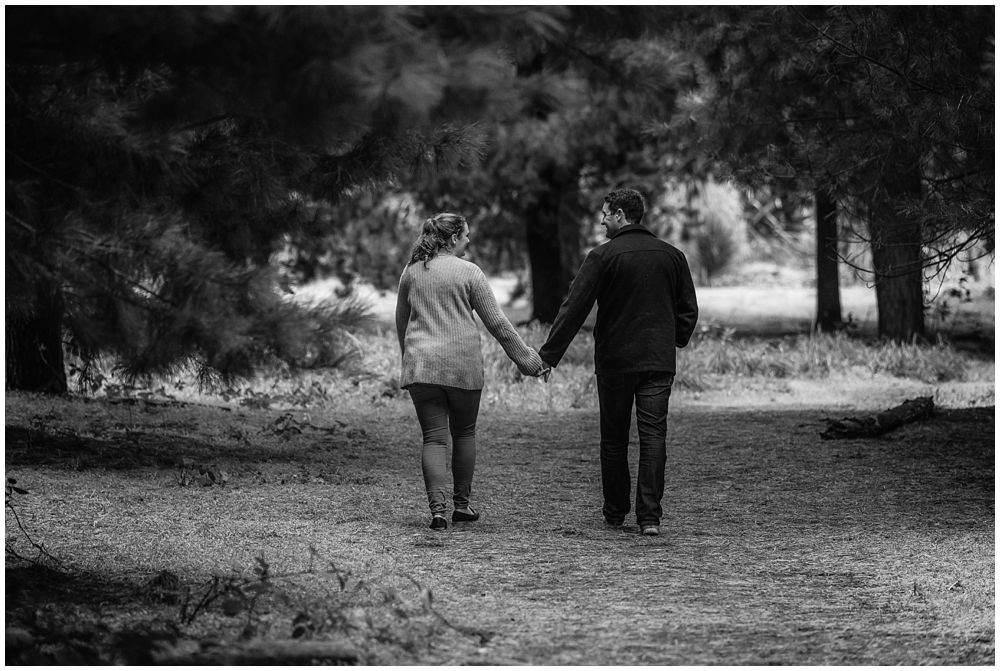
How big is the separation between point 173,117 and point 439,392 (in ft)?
8.70

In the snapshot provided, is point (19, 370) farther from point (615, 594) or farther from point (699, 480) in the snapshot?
point (615, 594)

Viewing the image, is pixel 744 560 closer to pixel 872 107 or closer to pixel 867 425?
pixel 872 107

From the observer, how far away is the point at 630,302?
21.3ft

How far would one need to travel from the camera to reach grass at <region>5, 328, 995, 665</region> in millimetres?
4488

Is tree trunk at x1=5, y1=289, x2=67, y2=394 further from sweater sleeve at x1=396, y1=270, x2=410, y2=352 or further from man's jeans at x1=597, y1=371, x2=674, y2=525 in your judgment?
man's jeans at x1=597, y1=371, x2=674, y2=525

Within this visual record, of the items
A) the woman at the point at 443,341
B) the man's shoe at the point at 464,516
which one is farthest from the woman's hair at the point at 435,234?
the man's shoe at the point at 464,516

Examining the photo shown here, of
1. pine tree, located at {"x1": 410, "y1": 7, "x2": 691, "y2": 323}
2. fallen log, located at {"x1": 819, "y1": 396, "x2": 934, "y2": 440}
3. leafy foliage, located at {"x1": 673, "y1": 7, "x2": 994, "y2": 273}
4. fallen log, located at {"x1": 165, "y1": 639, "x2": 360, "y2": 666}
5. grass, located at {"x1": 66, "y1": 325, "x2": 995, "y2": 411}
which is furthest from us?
pine tree, located at {"x1": 410, "y1": 7, "x2": 691, "y2": 323}

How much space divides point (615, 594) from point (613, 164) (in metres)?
13.1

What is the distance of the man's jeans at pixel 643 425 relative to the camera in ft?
21.5

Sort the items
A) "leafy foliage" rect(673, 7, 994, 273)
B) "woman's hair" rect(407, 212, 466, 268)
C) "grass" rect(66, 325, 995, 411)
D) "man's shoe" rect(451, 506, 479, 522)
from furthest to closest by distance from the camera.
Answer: "grass" rect(66, 325, 995, 411) < "leafy foliage" rect(673, 7, 994, 273) < "man's shoe" rect(451, 506, 479, 522) < "woman's hair" rect(407, 212, 466, 268)

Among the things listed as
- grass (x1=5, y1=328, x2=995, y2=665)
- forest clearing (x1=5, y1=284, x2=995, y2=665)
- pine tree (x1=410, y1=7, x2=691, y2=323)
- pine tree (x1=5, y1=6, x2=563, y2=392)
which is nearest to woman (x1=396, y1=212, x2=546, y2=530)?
forest clearing (x1=5, y1=284, x2=995, y2=665)

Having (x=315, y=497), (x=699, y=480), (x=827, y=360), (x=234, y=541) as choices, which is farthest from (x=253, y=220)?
(x=827, y=360)

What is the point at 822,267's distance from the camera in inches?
688

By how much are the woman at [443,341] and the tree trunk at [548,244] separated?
10.1m
